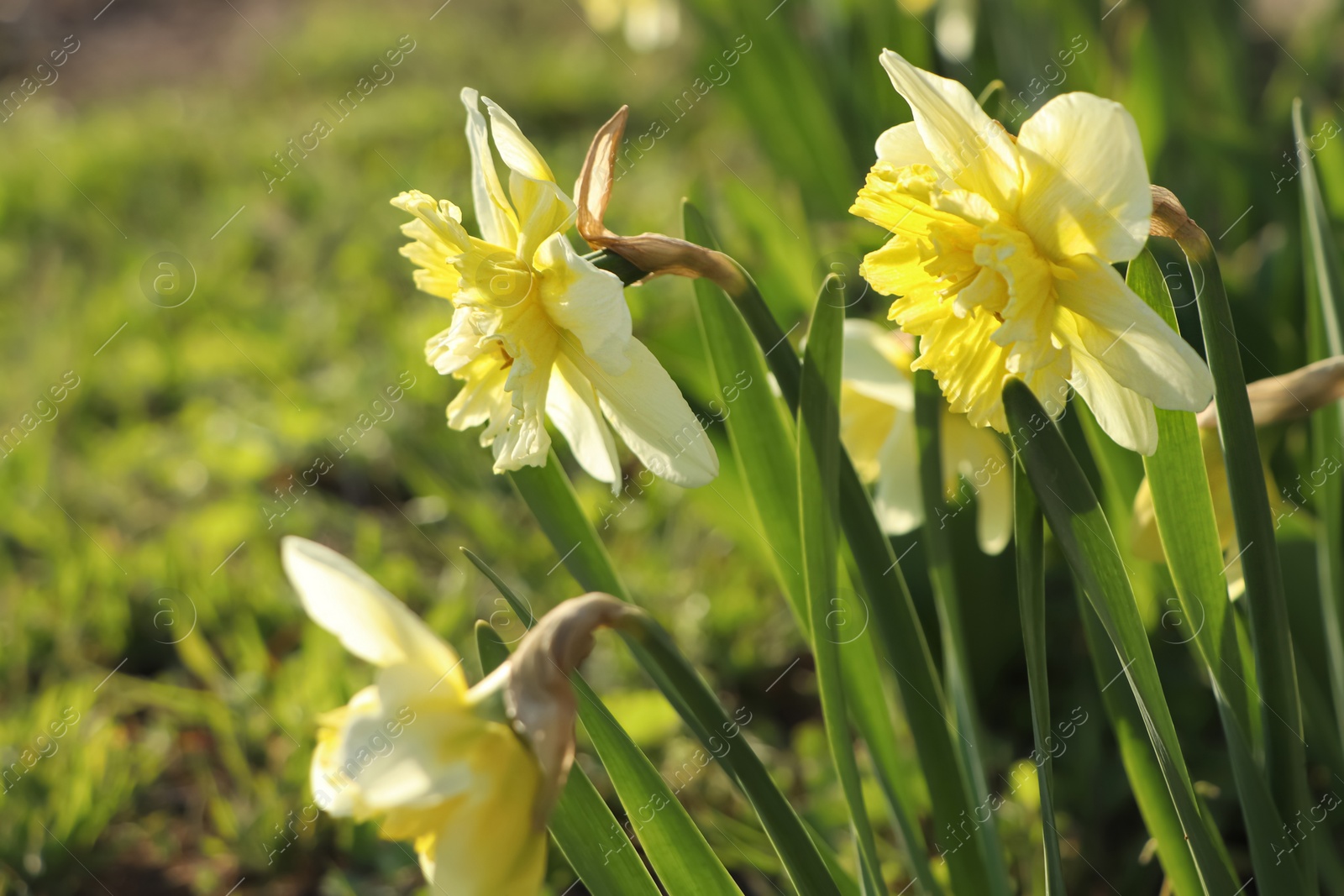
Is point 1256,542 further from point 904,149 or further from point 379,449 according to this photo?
point 379,449

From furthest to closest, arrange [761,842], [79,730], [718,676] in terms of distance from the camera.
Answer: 1. [718,676]
2. [79,730]
3. [761,842]

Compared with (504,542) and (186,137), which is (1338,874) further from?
(186,137)

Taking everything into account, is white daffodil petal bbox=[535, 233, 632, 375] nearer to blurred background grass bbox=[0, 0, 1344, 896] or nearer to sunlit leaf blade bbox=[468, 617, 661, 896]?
sunlit leaf blade bbox=[468, 617, 661, 896]

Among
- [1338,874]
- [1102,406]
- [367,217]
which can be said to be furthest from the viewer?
[367,217]

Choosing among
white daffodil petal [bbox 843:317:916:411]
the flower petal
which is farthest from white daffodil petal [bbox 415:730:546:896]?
white daffodil petal [bbox 843:317:916:411]

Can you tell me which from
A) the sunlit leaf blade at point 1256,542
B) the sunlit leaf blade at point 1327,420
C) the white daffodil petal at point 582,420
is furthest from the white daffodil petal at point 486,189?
the sunlit leaf blade at point 1327,420

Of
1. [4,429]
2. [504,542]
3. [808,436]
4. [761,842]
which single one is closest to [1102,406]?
[808,436]

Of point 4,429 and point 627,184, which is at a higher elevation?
point 4,429

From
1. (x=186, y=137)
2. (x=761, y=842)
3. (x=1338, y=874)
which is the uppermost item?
(x=186, y=137)

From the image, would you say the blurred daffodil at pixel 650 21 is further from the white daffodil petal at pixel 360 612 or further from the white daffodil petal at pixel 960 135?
the white daffodil petal at pixel 360 612
